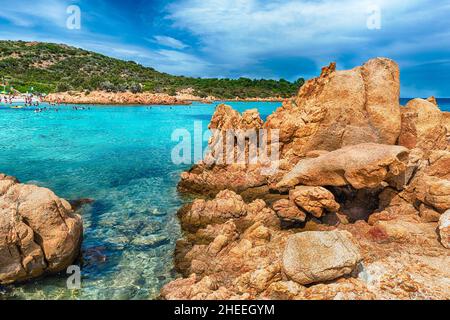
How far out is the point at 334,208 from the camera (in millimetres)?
13539

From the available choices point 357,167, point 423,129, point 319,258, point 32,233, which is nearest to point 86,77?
point 32,233

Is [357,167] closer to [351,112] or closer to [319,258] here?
[319,258]

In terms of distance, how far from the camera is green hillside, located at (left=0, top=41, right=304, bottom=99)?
118 meters

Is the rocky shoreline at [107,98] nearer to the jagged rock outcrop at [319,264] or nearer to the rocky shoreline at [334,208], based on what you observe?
the rocky shoreline at [334,208]

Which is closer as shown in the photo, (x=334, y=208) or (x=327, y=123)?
(x=334, y=208)

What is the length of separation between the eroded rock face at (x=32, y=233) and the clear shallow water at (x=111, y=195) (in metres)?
0.66

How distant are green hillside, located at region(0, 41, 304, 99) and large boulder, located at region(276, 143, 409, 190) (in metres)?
115

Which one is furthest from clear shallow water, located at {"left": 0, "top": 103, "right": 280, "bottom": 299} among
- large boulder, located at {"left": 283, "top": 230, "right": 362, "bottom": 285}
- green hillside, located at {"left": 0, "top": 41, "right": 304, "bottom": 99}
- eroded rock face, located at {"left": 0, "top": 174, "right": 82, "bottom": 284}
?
green hillside, located at {"left": 0, "top": 41, "right": 304, "bottom": 99}

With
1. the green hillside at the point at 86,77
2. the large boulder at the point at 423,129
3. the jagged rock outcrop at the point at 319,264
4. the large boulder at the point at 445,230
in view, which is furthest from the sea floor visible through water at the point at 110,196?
the green hillside at the point at 86,77

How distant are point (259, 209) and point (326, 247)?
6.65 metres

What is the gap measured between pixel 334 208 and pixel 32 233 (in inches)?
470

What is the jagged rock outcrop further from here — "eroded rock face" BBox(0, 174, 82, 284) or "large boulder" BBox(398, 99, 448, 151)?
"large boulder" BBox(398, 99, 448, 151)
